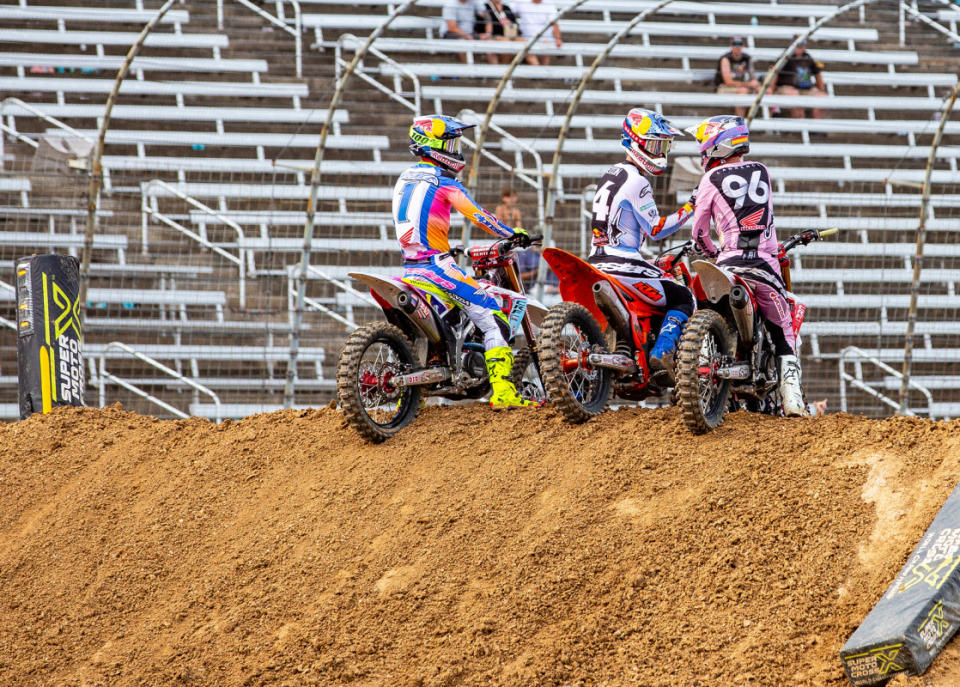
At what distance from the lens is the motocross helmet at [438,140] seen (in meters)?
7.61

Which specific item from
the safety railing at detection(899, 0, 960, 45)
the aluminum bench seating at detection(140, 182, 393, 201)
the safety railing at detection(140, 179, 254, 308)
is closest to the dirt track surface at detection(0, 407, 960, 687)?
the safety railing at detection(140, 179, 254, 308)

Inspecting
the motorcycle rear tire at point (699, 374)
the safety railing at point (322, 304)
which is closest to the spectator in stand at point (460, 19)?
the safety railing at point (322, 304)

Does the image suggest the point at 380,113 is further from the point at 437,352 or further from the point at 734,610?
the point at 734,610

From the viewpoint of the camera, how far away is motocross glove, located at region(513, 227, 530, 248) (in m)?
7.58

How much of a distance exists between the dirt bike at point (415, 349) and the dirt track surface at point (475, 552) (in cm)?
26

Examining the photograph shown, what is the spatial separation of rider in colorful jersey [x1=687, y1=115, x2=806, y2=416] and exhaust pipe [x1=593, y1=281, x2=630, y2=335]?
754 mm

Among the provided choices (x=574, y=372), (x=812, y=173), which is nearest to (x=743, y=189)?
(x=574, y=372)

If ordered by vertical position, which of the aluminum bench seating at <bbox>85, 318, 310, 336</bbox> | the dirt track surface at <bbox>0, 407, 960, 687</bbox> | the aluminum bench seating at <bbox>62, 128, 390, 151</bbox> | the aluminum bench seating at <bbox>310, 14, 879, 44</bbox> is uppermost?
the aluminum bench seating at <bbox>310, 14, 879, 44</bbox>

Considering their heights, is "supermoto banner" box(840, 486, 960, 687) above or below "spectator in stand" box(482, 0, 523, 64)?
below

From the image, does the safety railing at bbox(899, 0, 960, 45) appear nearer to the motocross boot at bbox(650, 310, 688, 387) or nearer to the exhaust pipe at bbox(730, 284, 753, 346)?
the motocross boot at bbox(650, 310, 688, 387)

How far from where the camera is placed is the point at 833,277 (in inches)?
452

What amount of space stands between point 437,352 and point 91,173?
4.52m

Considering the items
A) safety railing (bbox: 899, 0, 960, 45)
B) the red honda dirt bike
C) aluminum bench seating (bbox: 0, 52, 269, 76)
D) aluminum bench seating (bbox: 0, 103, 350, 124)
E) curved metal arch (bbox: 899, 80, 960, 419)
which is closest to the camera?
the red honda dirt bike

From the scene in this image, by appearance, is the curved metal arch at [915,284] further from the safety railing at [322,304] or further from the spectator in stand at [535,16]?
the spectator in stand at [535,16]
